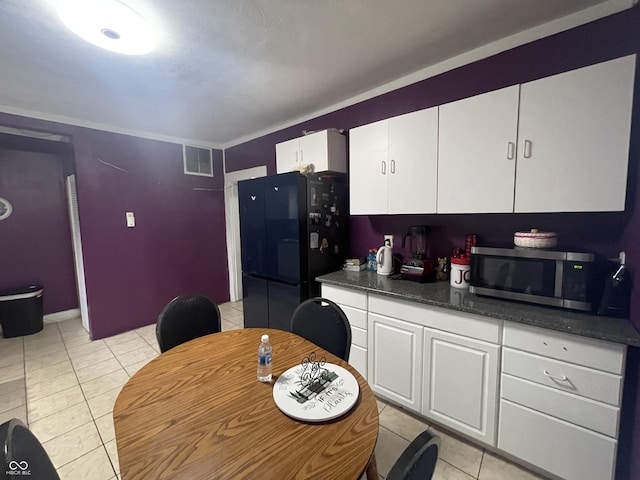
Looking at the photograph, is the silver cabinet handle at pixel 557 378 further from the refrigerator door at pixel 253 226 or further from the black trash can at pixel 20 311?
the black trash can at pixel 20 311

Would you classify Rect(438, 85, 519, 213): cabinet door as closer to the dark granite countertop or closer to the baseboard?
the dark granite countertop

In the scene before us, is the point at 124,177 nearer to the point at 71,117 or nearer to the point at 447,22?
the point at 71,117

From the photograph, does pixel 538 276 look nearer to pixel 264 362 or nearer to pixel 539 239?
pixel 539 239

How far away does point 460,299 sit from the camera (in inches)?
65.6

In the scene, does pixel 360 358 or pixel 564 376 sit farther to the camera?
pixel 360 358

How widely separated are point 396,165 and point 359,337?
1.38m

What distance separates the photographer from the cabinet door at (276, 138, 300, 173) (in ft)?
8.73

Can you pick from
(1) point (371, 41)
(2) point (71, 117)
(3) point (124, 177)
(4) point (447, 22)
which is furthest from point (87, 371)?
(4) point (447, 22)

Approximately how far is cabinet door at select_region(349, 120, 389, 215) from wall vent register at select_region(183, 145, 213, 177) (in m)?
2.68

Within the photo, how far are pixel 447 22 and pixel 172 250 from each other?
3.85 m

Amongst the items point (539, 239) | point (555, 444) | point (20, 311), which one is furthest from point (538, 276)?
point (20, 311)

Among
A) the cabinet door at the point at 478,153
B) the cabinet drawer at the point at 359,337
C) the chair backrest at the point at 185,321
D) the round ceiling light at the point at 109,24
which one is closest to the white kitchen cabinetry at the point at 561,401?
the cabinet door at the point at 478,153

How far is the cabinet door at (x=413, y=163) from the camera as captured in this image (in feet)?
6.13

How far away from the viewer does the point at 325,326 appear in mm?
1586
